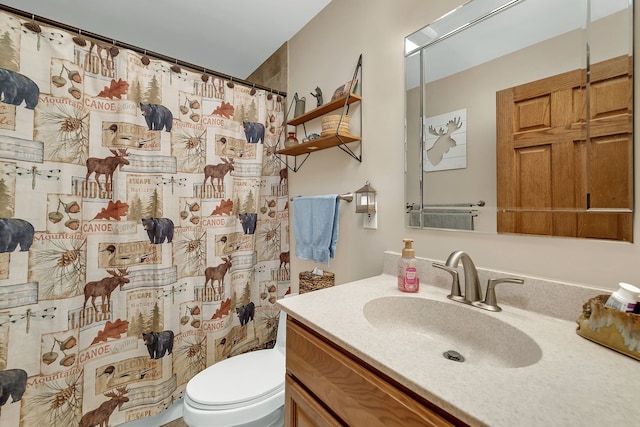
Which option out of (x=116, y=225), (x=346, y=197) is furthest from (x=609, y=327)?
(x=116, y=225)

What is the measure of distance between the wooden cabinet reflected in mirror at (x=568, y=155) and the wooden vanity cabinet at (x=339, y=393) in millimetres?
645

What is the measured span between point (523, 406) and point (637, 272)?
54cm

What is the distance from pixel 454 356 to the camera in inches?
29.2

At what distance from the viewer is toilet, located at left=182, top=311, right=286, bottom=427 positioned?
1004 mm

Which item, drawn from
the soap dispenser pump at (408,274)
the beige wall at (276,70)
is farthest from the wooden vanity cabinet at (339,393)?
the beige wall at (276,70)

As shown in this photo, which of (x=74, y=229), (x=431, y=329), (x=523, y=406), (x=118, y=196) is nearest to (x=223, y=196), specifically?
(x=118, y=196)

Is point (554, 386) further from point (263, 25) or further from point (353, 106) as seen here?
point (263, 25)

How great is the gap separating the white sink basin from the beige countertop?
0.03 metres

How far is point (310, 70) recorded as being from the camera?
164 cm

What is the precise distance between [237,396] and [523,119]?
1.46m

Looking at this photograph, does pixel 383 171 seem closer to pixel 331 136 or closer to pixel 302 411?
pixel 331 136

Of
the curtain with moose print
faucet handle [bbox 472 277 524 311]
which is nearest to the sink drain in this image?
faucet handle [bbox 472 277 524 311]

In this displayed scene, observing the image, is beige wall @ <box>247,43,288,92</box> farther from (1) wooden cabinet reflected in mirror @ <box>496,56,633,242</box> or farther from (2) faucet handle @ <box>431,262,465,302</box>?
(2) faucet handle @ <box>431,262,465,302</box>

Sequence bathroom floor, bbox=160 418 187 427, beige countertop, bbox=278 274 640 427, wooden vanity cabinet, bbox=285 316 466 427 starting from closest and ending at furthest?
beige countertop, bbox=278 274 640 427
wooden vanity cabinet, bbox=285 316 466 427
bathroom floor, bbox=160 418 187 427
